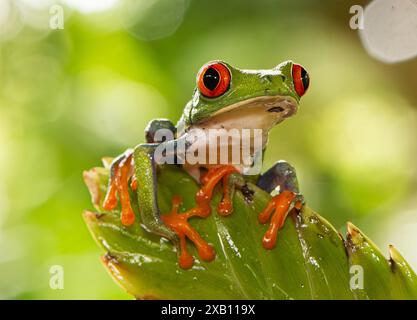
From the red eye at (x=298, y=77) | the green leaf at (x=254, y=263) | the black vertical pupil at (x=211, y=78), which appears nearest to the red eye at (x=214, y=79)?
the black vertical pupil at (x=211, y=78)

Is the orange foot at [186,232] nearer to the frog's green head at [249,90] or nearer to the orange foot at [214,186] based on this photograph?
the orange foot at [214,186]

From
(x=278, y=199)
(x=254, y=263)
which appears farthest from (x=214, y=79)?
(x=254, y=263)

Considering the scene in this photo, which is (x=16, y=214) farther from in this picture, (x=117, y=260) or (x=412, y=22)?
(x=412, y=22)

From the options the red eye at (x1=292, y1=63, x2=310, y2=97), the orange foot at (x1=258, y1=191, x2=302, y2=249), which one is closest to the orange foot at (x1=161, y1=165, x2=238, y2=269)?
the orange foot at (x1=258, y1=191, x2=302, y2=249)

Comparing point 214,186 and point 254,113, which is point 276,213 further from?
point 254,113

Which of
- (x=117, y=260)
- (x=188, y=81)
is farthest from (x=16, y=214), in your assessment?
(x=117, y=260)

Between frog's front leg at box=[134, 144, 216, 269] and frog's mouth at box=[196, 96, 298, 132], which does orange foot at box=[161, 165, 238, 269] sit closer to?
frog's front leg at box=[134, 144, 216, 269]
